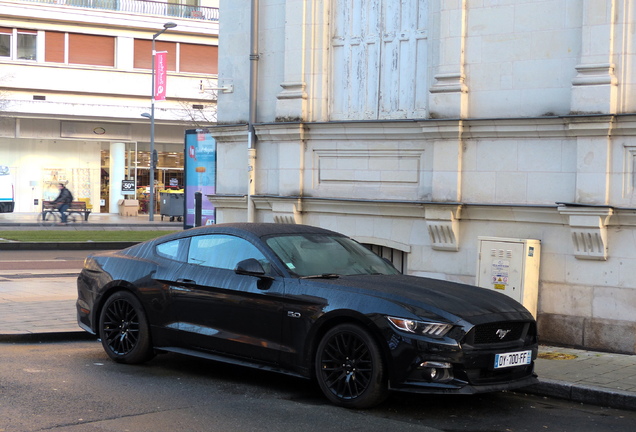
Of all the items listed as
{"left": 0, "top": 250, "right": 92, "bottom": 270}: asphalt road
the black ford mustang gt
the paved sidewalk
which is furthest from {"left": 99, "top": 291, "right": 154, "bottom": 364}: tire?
{"left": 0, "top": 250, "right": 92, "bottom": 270}: asphalt road

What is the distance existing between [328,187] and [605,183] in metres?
4.00

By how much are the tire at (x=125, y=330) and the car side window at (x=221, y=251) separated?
77 centimetres

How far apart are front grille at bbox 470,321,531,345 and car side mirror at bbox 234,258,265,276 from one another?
6.25 feet

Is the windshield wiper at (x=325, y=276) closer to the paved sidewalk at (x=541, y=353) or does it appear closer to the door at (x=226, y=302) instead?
the door at (x=226, y=302)

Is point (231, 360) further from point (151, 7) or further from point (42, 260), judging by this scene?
point (151, 7)

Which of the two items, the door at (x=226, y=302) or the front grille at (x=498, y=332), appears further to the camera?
the door at (x=226, y=302)

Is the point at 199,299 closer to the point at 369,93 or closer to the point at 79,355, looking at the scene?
the point at 79,355

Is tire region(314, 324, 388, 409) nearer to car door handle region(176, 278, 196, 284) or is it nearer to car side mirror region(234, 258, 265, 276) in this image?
car side mirror region(234, 258, 265, 276)

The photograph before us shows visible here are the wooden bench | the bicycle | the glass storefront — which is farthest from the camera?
the glass storefront

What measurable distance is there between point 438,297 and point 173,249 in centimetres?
280

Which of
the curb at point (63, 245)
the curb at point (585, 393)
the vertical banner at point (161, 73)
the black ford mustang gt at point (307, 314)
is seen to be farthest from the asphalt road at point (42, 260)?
the vertical banner at point (161, 73)

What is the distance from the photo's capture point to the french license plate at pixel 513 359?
22.9ft

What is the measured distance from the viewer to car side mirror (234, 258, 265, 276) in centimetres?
762

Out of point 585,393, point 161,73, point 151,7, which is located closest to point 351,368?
point 585,393
